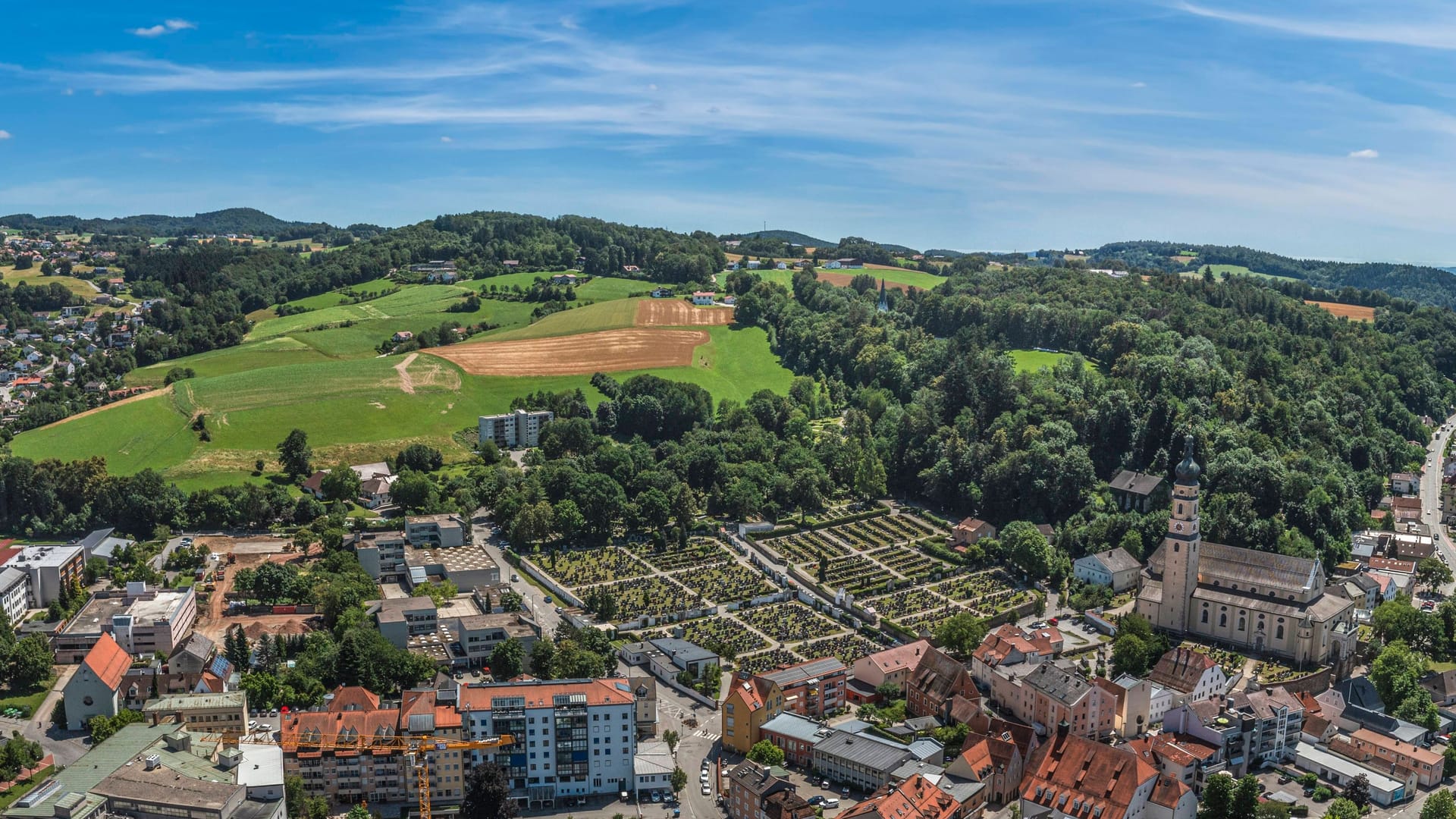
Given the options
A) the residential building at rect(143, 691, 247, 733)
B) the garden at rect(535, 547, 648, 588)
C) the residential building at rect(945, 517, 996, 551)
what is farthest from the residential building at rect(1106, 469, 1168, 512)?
the residential building at rect(143, 691, 247, 733)

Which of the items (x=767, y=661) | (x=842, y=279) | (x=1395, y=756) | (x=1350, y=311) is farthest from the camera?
(x=842, y=279)

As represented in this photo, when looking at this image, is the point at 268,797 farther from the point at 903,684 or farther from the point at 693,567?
the point at 693,567

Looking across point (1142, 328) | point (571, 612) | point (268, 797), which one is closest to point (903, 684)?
point (571, 612)

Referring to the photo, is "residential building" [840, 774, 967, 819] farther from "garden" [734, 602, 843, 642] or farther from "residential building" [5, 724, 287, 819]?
"residential building" [5, 724, 287, 819]

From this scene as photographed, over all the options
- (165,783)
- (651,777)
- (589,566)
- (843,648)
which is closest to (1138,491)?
(843,648)

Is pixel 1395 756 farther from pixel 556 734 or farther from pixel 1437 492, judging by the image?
pixel 1437 492

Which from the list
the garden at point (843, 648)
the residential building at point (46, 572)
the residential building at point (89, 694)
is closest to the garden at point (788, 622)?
the garden at point (843, 648)

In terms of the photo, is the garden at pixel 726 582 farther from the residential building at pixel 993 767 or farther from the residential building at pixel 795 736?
the residential building at pixel 993 767
